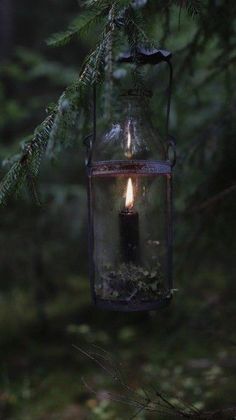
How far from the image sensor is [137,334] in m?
5.60

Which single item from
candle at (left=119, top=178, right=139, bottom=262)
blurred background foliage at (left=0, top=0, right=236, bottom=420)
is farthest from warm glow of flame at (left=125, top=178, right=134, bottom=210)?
blurred background foliage at (left=0, top=0, right=236, bottom=420)

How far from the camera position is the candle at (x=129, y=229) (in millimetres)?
2127

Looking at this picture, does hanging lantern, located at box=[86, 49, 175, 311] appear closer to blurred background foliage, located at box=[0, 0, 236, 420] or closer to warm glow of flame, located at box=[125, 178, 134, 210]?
warm glow of flame, located at box=[125, 178, 134, 210]

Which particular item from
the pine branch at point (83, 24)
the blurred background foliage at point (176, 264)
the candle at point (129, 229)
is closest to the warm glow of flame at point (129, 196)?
the candle at point (129, 229)

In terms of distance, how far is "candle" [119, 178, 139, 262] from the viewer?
213 cm

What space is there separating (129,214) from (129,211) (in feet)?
0.04

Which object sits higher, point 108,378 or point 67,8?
point 67,8

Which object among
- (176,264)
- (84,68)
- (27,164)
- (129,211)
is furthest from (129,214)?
(176,264)

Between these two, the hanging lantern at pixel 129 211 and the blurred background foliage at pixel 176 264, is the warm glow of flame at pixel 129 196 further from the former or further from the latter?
the blurred background foliage at pixel 176 264

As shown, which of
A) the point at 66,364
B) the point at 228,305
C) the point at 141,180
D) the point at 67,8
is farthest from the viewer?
the point at 67,8

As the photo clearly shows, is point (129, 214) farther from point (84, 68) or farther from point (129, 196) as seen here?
point (84, 68)

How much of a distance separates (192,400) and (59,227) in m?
2.60

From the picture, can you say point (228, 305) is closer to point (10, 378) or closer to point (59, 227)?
point (10, 378)

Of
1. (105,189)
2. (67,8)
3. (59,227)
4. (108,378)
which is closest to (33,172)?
(105,189)
